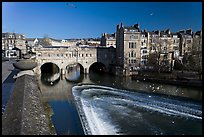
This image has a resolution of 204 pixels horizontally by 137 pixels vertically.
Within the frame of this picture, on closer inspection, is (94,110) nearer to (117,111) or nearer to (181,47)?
(117,111)

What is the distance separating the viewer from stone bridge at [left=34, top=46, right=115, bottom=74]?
35.9 meters

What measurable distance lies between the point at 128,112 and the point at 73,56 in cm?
2416

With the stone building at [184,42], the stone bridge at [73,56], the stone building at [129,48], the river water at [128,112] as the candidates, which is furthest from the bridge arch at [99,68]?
the river water at [128,112]

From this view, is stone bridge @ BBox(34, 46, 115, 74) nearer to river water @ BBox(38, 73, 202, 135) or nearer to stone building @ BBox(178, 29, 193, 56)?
stone building @ BBox(178, 29, 193, 56)

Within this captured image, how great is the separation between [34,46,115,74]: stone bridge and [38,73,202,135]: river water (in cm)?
1536

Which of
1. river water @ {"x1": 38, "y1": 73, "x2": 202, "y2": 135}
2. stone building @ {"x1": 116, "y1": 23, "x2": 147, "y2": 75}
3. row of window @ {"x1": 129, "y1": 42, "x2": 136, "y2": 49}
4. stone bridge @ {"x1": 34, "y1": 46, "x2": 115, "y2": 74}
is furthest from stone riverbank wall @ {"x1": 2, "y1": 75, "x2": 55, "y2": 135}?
row of window @ {"x1": 129, "y1": 42, "x2": 136, "y2": 49}

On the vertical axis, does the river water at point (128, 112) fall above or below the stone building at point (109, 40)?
below

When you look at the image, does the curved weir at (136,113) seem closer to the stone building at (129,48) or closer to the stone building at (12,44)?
the stone building at (129,48)

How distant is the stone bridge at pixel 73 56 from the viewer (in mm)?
35875

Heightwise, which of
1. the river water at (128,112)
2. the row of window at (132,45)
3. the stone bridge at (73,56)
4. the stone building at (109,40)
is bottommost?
the river water at (128,112)

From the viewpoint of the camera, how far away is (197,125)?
1244 cm

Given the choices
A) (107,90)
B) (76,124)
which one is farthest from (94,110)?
(107,90)

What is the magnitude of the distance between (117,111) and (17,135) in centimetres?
974

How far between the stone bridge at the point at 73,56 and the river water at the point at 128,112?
1536 cm
